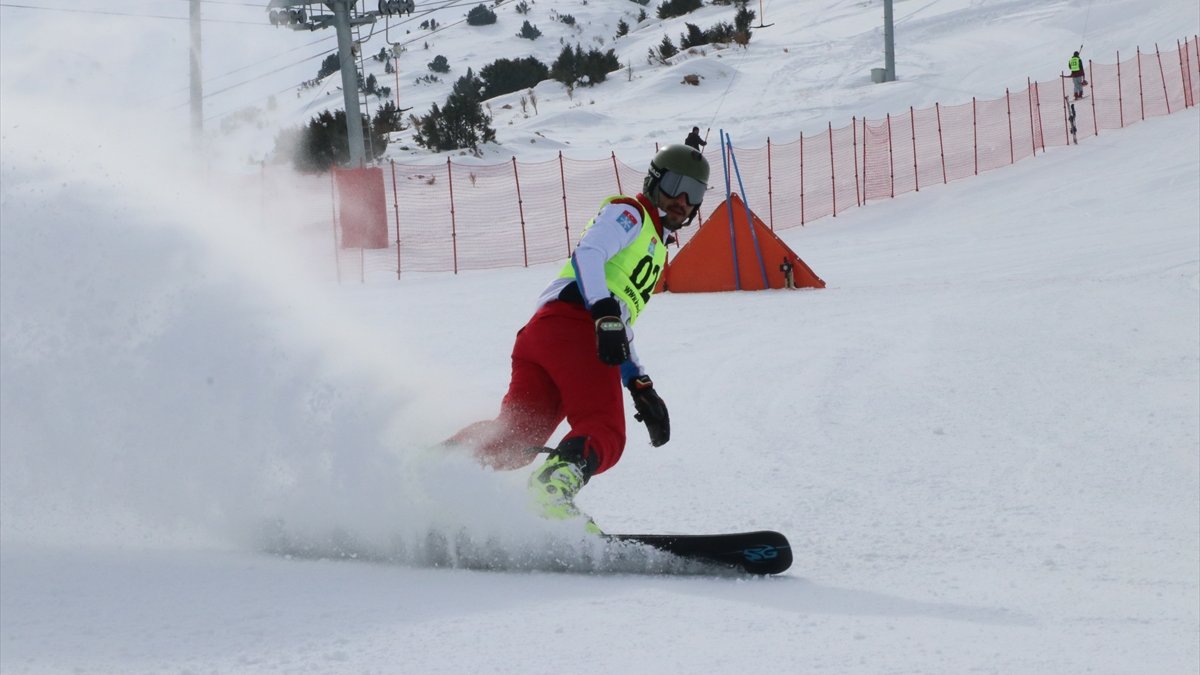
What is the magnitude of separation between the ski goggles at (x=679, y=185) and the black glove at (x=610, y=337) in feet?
1.93

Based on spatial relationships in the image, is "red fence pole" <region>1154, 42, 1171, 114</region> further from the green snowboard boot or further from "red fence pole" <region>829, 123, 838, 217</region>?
the green snowboard boot

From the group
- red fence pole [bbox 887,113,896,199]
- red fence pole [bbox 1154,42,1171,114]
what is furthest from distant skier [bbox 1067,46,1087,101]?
red fence pole [bbox 887,113,896,199]

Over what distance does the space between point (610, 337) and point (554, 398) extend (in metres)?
0.49

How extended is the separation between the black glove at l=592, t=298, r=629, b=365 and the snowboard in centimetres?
61

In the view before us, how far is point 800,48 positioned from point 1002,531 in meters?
33.3

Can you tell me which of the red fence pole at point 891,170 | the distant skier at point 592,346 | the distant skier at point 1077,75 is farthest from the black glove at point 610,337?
the distant skier at point 1077,75

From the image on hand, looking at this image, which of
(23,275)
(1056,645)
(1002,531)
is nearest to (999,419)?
(1002,531)

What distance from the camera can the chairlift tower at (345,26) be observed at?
23406 millimetres

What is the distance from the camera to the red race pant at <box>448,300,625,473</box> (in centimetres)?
426

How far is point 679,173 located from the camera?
4.40 meters

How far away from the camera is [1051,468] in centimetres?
621

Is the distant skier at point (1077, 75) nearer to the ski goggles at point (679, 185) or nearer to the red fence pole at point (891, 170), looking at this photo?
the red fence pole at point (891, 170)

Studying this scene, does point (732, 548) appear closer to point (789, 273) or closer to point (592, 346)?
point (592, 346)

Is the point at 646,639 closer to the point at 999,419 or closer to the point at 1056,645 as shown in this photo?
the point at 1056,645
